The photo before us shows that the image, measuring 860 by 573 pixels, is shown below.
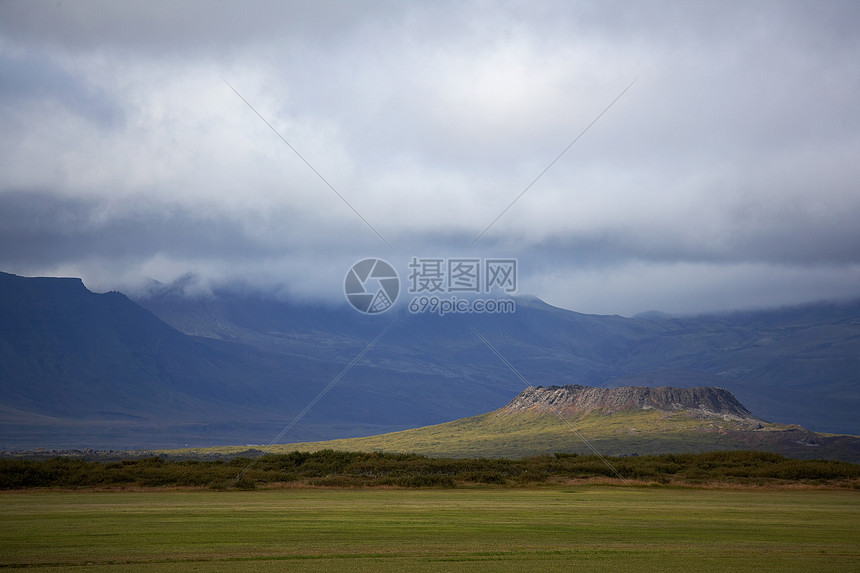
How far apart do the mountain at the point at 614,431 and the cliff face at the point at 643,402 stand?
20 centimetres

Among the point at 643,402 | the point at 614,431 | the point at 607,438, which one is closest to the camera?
the point at 607,438

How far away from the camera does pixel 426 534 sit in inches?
1026

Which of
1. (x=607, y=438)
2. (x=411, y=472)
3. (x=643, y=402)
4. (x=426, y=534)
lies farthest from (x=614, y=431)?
(x=426, y=534)

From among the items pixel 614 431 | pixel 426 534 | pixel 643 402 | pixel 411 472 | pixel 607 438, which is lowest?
pixel 411 472

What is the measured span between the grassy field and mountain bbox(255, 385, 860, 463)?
9512 centimetres

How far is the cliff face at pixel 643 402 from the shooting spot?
164 m

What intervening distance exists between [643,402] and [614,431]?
19.7m

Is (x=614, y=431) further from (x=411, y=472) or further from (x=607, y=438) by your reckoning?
(x=411, y=472)

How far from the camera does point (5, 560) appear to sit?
20.4 m

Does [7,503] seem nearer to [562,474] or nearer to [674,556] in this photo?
[674,556]

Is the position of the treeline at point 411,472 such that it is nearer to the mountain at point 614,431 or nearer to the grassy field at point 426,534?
the grassy field at point 426,534

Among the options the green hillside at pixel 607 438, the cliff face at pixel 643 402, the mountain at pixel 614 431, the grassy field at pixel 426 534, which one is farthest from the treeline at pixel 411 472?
the cliff face at pixel 643 402

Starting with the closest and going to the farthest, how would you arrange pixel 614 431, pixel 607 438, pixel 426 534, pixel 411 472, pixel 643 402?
pixel 426 534, pixel 411 472, pixel 607 438, pixel 614 431, pixel 643 402

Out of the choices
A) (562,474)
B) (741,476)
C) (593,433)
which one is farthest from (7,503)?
(593,433)
